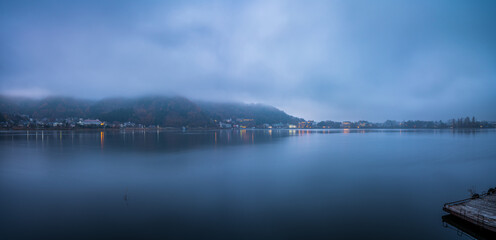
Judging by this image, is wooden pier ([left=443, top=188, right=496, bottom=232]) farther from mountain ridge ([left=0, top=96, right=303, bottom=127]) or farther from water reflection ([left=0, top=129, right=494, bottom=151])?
mountain ridge ([left=0, top=96, right=303, bottom=127])

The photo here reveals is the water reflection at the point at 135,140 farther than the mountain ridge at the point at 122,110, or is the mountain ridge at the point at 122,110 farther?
the mountain ridge at the point at 122,110

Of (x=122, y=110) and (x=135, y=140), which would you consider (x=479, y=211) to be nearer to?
(x=135, y=140)

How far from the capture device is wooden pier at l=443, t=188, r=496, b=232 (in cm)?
613

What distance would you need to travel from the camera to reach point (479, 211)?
6.70m

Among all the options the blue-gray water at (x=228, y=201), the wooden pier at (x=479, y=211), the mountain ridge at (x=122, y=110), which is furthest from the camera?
the mountain ridge at (x=122, y=110)

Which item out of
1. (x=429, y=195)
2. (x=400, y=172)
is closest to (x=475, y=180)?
(x=400, y=172)

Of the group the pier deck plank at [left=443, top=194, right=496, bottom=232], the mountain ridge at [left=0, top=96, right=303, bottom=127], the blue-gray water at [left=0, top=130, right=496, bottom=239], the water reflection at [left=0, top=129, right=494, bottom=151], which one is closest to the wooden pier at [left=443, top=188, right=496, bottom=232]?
the pier deck plank at [left=443, top=194, right=496, bottom=232]

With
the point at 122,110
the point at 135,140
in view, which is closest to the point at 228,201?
the point at 135,140

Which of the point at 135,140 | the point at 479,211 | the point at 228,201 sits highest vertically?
the point at 479,211

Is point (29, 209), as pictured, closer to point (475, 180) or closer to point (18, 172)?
point (18, 172)

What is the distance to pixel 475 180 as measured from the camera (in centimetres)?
1235

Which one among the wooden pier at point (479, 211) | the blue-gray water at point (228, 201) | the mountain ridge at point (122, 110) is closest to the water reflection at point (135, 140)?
the blue-gray water at point (228, 201)

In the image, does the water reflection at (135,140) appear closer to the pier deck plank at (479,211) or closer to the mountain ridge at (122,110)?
the pier deck plank at (479,211)

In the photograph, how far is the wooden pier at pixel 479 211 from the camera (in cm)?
613
